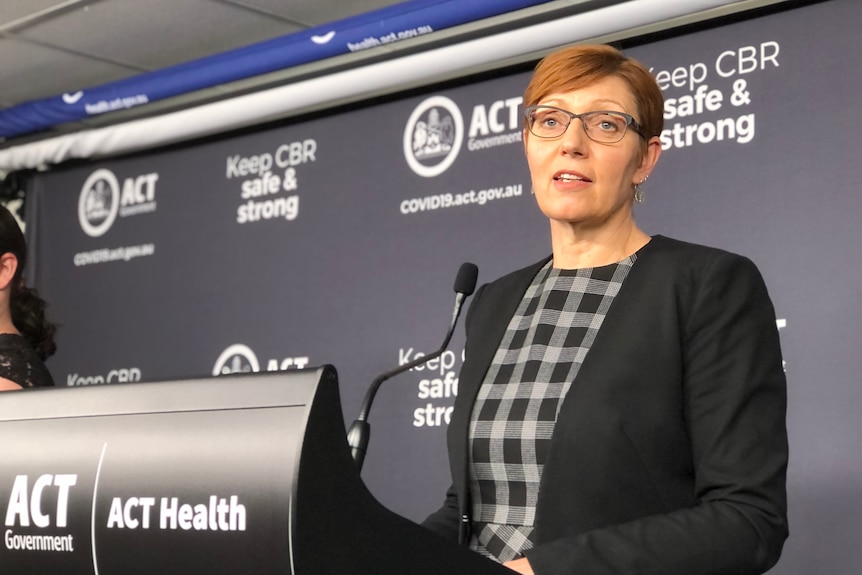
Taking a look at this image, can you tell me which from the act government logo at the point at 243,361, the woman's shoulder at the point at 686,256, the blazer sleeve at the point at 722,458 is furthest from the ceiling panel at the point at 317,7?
the blazer sleeve at the point at 722,458

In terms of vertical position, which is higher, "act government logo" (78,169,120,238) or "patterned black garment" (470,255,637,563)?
"act government logo" (78,169,120,238)

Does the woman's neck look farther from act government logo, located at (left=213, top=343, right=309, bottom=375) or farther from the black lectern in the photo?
act government logo, located at (left=213, top=343, right=309, bottom=375)

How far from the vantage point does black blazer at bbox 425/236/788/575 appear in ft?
4.28

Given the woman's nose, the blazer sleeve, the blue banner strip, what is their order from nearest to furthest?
the blazer sleeve < the woman's nose < the blue banner strip

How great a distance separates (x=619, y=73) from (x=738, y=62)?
1.52 meters

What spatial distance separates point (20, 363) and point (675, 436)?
62.6 inches

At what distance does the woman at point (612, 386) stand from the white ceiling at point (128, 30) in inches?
89.4

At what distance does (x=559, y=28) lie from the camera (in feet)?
10.7

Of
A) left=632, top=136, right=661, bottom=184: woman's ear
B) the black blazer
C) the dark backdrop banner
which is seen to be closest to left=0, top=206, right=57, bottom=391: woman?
the dark backdrop banner

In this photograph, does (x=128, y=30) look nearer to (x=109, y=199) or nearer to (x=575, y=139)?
(x=109, y=199)

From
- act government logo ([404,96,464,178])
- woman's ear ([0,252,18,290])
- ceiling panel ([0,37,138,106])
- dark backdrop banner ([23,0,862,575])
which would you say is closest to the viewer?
woman's ear ([0,252,18,290])

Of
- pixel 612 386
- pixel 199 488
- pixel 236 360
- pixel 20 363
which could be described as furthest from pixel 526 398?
pixel 236 360

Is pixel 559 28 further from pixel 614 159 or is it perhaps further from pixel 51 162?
pixel 51 162

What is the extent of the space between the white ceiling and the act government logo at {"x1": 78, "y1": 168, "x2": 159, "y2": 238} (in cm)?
39
